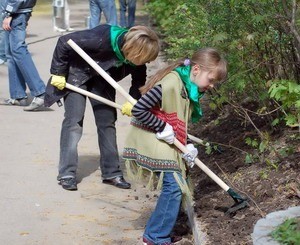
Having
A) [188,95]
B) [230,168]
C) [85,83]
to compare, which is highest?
[188,95]

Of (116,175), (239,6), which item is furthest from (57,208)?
(239,6)

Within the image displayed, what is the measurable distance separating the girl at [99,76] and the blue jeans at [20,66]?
314cm

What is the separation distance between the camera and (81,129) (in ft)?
24.6

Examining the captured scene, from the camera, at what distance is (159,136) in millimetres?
5938

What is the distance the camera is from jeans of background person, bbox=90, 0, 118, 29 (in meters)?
14.7

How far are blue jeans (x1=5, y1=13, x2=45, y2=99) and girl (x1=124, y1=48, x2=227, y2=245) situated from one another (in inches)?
186

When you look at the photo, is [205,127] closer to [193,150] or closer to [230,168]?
[230,168]

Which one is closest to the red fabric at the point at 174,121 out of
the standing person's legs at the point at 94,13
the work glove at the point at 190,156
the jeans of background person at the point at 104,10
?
the work glove at the point at 190,156

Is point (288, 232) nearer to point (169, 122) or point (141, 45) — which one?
point (169, 122)

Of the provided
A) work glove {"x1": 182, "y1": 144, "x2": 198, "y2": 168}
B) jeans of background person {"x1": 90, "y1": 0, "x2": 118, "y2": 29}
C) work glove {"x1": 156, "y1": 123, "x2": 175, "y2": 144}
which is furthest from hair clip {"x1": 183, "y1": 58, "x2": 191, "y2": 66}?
jeans of background person {"x1": 90, "y1": 0, "x2": 118, "y2": 29}

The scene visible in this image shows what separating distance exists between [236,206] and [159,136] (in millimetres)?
804

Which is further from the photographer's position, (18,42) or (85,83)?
(18,42)

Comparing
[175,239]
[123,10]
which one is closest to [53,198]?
[175,239]

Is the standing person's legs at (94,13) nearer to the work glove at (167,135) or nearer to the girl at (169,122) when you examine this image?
the girl at (169,122)
